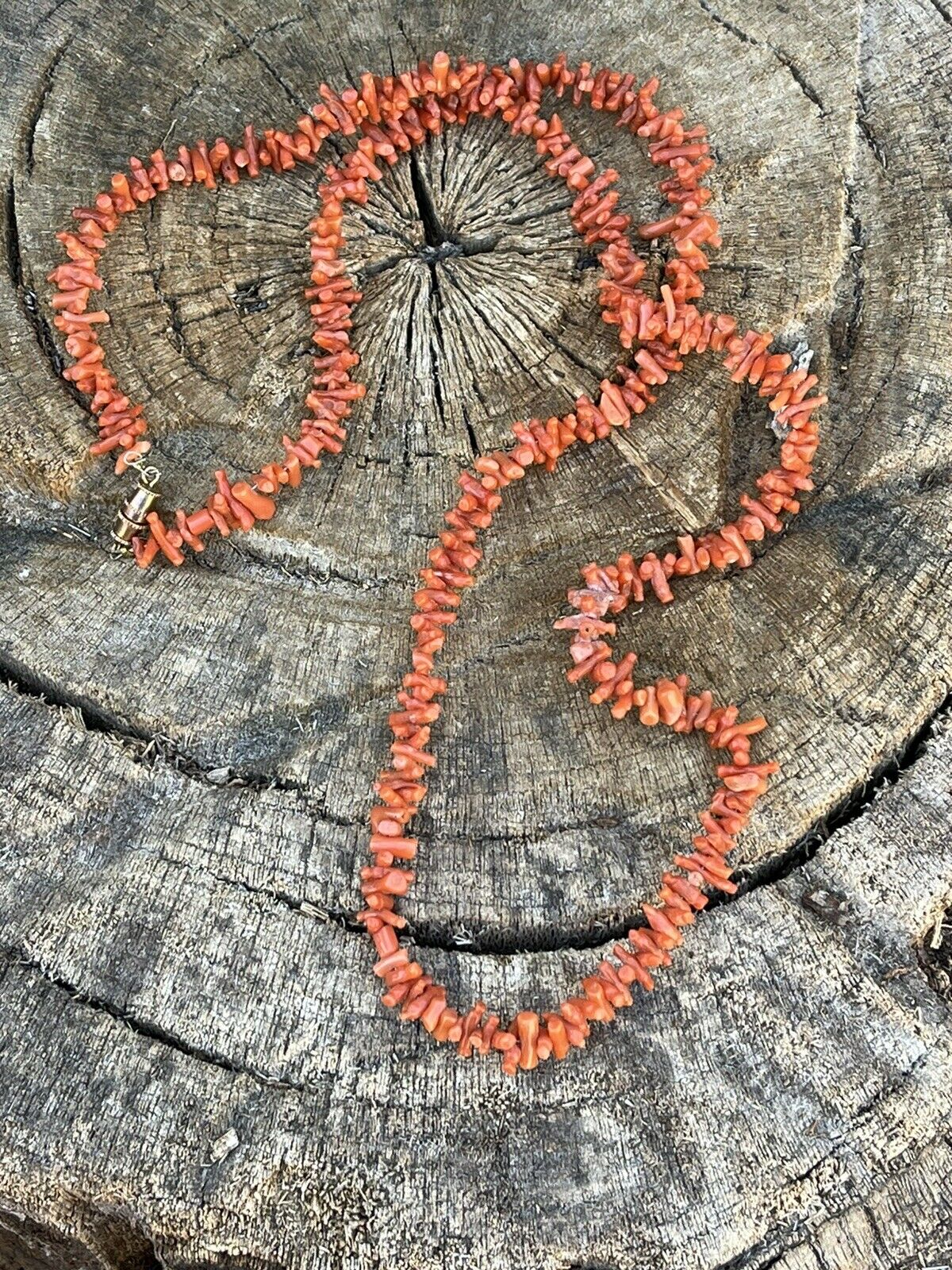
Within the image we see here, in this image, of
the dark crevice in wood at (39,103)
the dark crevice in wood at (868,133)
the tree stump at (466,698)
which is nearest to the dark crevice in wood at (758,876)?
the tree stump at (466,698)

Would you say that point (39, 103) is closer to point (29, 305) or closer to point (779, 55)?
point (29, 305)

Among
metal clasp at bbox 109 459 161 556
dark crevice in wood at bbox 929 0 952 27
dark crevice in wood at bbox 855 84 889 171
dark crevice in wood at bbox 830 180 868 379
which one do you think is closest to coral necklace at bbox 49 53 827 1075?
metal clasp at bbox 109 459 161 556

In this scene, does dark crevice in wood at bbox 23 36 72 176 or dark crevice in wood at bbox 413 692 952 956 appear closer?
dark crevice in wood at bbox 413 692 952 956

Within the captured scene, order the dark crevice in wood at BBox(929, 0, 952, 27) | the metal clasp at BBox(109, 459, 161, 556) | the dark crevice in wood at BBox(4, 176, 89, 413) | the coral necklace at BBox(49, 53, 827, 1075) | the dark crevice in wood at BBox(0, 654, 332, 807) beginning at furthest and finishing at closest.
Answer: the dark crevice in wood at BBox(929, 0, 952, 27) → the dark crevice in wood at BBox(4, 176, 89, 413) → the metal clasp at BBox(109, 459, 161, 556) → the dark crevice in wood at BBox(0, 654, 332, 807) → the coral necklace at BBox(49, 53, 827, 1075)

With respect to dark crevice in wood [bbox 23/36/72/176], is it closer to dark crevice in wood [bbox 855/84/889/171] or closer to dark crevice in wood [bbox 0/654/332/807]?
dark crevice in wood [bbox 0/654/332/807]

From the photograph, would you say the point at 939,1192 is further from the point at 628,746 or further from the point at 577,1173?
the point at 628,746

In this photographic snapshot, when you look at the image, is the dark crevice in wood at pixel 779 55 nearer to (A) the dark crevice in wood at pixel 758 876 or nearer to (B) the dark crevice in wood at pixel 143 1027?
(A) the dark crevice in wood at pixel 758 876

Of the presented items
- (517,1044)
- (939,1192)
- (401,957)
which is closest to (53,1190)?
(401,957)
